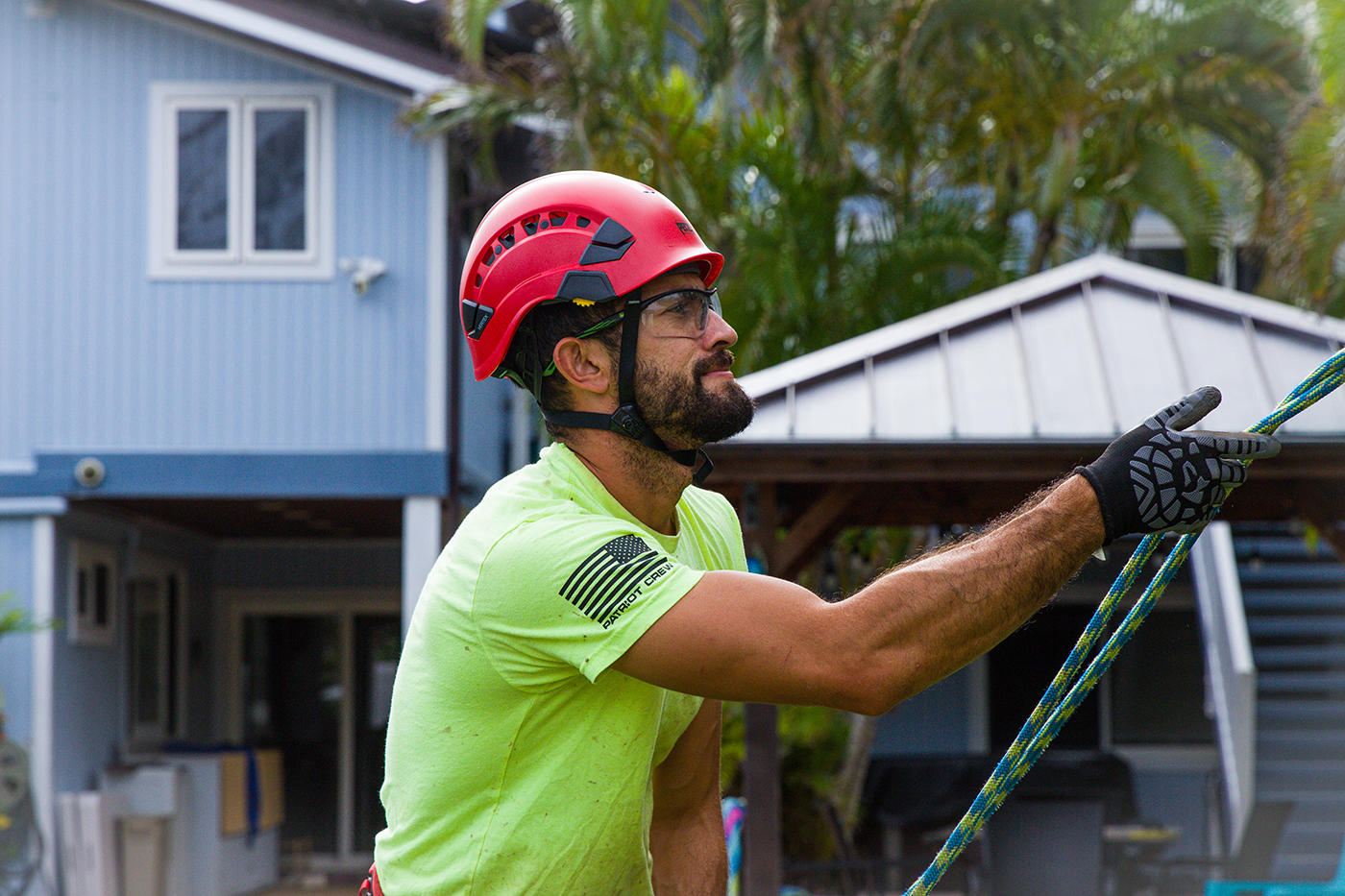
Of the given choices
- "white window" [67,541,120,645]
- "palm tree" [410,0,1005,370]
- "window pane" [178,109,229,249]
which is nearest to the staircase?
"palm tree" [410,0,1005,370]

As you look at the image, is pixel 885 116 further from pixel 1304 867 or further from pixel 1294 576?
pixel 1304 867

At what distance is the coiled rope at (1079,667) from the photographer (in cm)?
219

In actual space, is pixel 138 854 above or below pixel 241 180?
below

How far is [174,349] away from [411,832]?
1097 cm

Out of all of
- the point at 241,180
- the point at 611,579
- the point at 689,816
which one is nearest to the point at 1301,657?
the point at 241,180

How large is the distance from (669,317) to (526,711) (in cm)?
61

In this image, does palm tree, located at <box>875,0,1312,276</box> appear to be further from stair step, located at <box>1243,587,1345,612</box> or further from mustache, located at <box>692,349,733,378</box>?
mustache, located at <box>692,349,733,378</box>

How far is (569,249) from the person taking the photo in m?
2.28

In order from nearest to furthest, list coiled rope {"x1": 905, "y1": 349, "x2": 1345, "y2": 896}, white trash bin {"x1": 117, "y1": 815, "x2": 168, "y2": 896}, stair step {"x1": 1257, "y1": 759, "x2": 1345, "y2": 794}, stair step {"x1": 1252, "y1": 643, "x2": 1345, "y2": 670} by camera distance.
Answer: coiled rope {"x1": 905, "y1": 349, "x2": 1345, "y2": 896} < stair step {"x1": 1257, "y1": 759, "x2": 1345, "y2": 794} < stair step {"x1": 1252, "y1": 643, "x2": 1345, "y2": 670} < white trash bin {"x1": 117, "y1": 815, "x2": 168, "y2": 896}

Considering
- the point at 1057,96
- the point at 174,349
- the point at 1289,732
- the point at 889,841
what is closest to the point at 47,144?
the point at 174,349

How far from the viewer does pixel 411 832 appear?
220cm

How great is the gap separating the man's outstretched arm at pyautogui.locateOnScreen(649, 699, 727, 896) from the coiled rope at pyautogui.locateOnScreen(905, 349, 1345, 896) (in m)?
0.44

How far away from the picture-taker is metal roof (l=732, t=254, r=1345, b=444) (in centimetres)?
638

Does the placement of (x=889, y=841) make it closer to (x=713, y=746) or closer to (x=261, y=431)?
(x=261, y=431)
